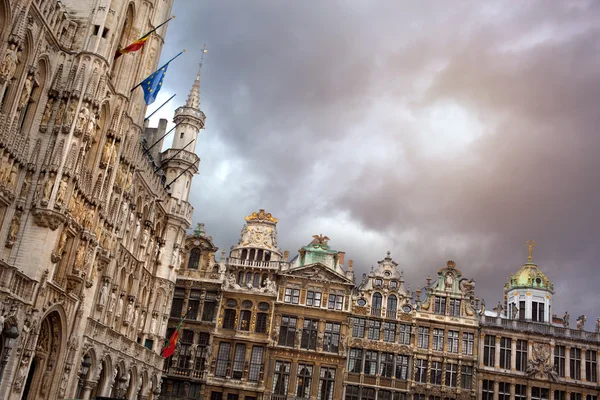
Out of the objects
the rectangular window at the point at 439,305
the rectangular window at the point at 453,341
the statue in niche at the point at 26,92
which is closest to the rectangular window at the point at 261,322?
the rectangular window at the point at 439,305

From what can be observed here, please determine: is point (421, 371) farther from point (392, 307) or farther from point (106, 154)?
point (106, 154)

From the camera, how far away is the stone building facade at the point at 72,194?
26.6m

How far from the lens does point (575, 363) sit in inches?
2296

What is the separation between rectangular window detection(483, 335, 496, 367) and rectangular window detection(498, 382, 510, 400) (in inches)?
74.4

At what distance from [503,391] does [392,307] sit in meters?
12.2

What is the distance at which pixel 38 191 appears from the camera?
2775 centimetres

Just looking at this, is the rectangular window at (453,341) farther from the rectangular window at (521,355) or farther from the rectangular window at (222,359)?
the rectangular window at (222,359)

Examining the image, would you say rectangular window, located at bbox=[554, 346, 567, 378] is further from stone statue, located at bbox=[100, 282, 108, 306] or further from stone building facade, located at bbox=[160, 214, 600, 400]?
stone statue, located at bbox=[100, 282, 108, 306]

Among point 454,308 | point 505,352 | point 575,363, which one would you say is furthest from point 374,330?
point 575,363

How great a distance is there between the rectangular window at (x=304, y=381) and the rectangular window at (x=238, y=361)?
4937 millimetres

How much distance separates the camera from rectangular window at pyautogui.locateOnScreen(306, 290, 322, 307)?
57.3m

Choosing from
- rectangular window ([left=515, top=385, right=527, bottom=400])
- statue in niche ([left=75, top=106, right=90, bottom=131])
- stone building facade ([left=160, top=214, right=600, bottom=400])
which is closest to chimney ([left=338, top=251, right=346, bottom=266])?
stone building facade ([left=160, top=214, right=600, bottom=400])

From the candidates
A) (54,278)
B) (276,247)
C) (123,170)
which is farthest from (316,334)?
(54,278)

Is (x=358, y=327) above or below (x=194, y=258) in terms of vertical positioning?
below
